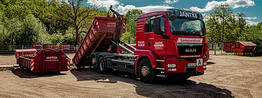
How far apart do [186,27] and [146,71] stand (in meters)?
2.47

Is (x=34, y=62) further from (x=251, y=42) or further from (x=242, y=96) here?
(x=251, y=42)

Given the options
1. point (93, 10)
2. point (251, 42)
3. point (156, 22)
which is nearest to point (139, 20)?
point (156, 22)

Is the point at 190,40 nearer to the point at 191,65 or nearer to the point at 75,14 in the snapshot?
the point at 191,65

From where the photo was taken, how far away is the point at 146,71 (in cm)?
896

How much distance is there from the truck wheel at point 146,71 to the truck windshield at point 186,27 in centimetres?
175

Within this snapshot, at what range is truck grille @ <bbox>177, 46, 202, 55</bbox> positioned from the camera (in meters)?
8.30

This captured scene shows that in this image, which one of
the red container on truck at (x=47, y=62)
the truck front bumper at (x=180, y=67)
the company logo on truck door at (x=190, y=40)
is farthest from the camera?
the red container on truck at (x=47, y=62)

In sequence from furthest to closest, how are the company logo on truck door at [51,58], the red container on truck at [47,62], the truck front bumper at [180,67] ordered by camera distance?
the company logo on truck door at [51,58] → the red container on truck at [47,62] → the truck front bumper at [180,67]

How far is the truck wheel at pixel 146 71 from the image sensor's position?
870 centimetres

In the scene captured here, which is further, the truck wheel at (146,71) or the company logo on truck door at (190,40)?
the truck wheel at (146,71)

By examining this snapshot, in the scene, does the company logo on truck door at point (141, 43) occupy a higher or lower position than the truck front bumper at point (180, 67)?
higher

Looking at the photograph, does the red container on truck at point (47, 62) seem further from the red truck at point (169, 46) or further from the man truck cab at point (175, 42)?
the man truck cab at point (175, 42)

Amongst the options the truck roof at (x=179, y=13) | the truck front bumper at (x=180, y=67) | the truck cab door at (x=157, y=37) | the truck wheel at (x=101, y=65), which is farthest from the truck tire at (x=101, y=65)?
the truck front bumper at (x=180, y=67)

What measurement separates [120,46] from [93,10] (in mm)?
32631
